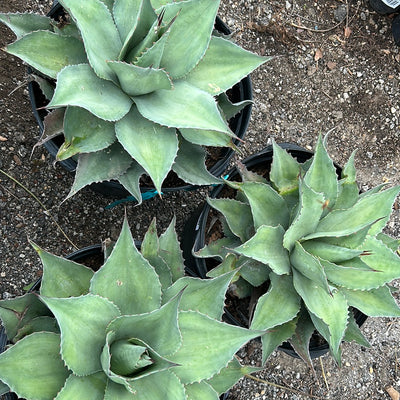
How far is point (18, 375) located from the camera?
1.10 meters

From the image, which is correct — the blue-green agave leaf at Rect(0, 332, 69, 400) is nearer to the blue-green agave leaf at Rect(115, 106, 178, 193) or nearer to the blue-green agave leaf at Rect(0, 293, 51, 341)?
the blue-green agave leaf at Rect(0, 293, 51, 341)

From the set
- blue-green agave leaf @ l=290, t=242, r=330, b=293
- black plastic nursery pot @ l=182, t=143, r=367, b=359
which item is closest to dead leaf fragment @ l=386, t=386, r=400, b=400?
black plastic nursery pot @ l=182, t=143, r=367, b=359

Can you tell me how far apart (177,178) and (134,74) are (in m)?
0.60

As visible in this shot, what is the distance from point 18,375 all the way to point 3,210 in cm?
98

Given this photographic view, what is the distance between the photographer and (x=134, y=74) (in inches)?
48.6

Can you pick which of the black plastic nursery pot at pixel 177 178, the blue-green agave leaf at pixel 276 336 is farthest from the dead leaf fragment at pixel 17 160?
the blue-green agave leaf at pixel 276 336

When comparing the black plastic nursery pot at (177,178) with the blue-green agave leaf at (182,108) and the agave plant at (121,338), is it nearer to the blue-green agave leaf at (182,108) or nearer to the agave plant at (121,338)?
the blue-green agave leaf at (182,108)

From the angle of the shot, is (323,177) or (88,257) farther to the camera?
(88,257)

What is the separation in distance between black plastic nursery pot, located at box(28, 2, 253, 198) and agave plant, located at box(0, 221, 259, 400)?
0.49 meters

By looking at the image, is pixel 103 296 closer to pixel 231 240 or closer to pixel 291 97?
pixel 231 240

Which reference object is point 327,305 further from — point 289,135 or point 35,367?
point 289,135

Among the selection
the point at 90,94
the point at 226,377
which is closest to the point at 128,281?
the point at 226,377

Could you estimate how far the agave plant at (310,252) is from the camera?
135 centimetres

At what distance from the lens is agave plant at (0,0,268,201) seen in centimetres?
126
